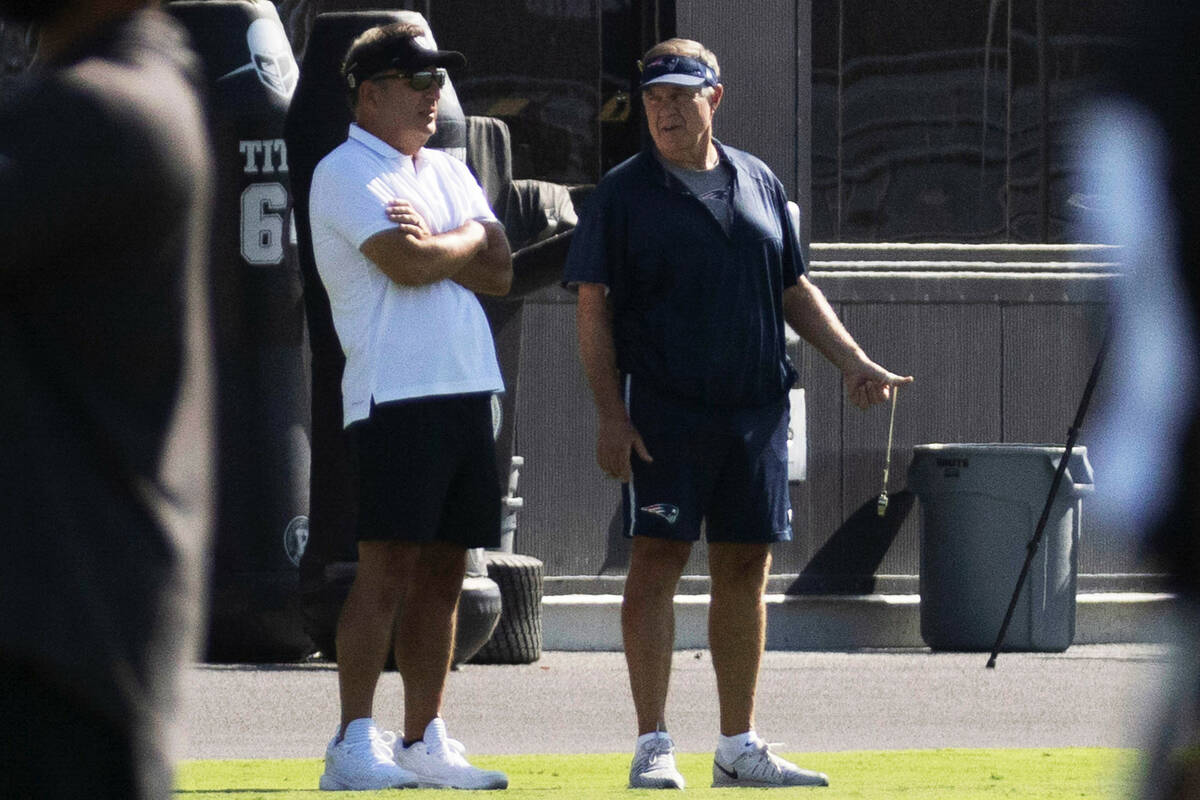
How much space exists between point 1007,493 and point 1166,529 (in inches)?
384

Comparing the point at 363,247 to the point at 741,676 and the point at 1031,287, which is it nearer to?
the point at 741,676

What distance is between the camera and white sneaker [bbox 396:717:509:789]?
6.22 meters

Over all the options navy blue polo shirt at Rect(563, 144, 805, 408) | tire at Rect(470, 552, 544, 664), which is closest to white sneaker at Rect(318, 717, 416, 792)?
navy blue polo shirt at Rect(563, 144, 805, 408)

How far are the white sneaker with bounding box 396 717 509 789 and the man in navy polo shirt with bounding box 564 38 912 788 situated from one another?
502 mm

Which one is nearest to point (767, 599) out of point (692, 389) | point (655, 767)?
point (692, 389)

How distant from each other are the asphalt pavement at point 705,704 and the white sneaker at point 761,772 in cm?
128

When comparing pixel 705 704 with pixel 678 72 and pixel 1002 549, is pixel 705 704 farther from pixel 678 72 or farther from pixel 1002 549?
pixel 678 72

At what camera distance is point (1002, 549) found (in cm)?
1180

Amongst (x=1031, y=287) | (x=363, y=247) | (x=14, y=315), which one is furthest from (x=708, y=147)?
(x=1031, y=287)

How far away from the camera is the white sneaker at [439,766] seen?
6.22 m

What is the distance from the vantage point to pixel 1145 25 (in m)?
2.15

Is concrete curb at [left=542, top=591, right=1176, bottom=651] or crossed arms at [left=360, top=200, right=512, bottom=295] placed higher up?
crossed arms at [left=360, top=200, right=512, bottom=295]

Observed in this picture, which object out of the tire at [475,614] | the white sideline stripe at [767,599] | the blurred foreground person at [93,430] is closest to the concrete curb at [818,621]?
the white sideline stripe at [767,599]

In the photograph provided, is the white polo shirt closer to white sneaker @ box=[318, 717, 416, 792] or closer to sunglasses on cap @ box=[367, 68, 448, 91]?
sunglasses on cap @ box=[367, 68, 448, 91]
